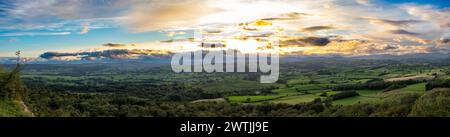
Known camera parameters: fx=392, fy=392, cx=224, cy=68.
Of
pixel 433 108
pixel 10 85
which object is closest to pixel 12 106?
pixel 10 85

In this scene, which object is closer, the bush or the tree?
the bush

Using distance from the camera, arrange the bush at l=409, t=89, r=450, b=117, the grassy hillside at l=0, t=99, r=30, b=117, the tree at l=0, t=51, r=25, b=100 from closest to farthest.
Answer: the bush at l=409, t=89, r=450, b=117, the grassy hillside at l=0, t=99, r=30, b=117, the tree at l=0, t=51, r=25, b=100

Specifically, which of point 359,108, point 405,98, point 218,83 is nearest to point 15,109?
point 359,108

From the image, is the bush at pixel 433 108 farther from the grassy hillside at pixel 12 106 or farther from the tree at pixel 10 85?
the tree at pixel 10 85

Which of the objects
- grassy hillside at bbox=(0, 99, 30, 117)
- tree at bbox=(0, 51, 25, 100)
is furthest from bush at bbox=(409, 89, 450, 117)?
tree at bbox=(0, 51, 25, 100)

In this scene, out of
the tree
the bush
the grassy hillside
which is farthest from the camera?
the tree

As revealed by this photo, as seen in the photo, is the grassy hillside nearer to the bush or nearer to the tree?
the tree

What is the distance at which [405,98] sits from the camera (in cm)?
2225

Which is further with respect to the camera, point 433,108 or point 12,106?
point 12,106

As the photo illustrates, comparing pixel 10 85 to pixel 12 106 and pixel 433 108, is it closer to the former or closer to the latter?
pixel 12 106

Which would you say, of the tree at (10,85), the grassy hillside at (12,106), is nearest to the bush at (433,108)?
the grassy hillside at (12,106)
